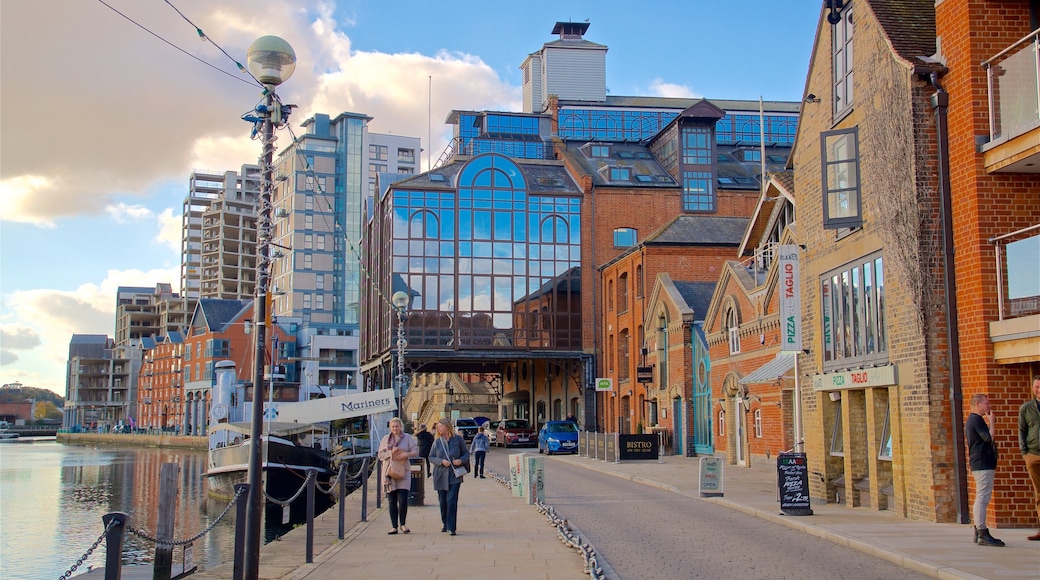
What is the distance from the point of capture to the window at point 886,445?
15.8 meters

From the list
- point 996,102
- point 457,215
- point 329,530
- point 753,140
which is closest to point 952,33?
point 996,102

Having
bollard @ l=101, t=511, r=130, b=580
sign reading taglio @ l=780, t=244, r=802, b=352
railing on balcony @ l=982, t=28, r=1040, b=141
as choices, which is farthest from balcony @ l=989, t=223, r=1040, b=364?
bollard @ l=101, t=511, r=130, b=580

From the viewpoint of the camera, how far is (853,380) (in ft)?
53.7

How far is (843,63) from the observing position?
17.5m

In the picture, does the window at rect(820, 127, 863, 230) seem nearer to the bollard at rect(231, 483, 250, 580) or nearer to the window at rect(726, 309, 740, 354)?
the bollard at rect(231, 483, 250, 580)

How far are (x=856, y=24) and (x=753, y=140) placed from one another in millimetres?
51659

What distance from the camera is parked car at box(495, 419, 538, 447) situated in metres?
53.6

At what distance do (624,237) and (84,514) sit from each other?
33.5 m

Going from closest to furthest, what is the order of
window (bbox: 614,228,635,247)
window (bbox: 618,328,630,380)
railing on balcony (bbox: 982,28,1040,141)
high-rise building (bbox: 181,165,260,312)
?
railing on balcony (bbox: 982,28,1040,141) < window (bbox: 618,328,630,380) < window (bbox: 614,228,635,247) < high-rise building (bbox: 181,165,260,312)

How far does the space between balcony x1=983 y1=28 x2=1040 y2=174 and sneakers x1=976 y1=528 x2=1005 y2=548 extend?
5.00 meters

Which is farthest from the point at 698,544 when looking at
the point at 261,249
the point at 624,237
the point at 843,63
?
the point at 624,237

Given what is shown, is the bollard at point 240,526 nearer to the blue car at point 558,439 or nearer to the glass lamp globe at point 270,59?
the glass lamp globe at point 270,59

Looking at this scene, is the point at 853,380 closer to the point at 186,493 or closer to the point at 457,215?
the point at 186,493

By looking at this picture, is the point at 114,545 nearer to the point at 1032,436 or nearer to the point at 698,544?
the point at 698,544
